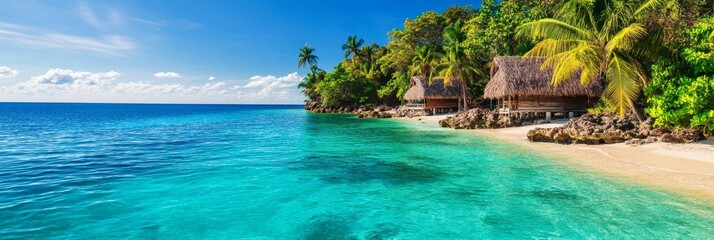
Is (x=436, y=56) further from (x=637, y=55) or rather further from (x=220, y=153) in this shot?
(x=220, y=153)

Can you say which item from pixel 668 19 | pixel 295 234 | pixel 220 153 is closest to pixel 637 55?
pixel 668 19

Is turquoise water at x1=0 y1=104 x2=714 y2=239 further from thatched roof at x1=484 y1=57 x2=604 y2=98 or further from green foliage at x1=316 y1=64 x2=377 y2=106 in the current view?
green foliage at x1=316 y1=64 x2=377 y2=106

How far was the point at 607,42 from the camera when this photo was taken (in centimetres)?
1415

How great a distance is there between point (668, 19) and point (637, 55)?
198cm

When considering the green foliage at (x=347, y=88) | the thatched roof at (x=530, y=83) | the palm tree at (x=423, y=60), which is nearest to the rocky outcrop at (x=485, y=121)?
the thatched roof at (x=530, y=83)

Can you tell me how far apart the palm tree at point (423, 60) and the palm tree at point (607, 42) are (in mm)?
19048

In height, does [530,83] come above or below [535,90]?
above

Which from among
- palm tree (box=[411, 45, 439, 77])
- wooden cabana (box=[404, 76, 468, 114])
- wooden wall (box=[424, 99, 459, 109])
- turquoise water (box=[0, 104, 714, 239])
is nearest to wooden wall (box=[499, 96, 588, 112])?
wooden cabana (box=[404, 76, 468, 114])

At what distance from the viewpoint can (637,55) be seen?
13.8 meters

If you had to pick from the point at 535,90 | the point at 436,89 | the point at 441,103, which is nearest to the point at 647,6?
the point at 535,90

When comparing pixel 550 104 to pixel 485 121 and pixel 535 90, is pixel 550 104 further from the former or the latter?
pixel 485 121

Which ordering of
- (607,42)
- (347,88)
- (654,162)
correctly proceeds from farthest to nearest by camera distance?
(347,88) → (607,42) → (654,162)

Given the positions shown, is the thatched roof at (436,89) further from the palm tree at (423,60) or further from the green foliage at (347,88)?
the green foliage at (347,88)

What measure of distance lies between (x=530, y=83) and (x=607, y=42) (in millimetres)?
7023
